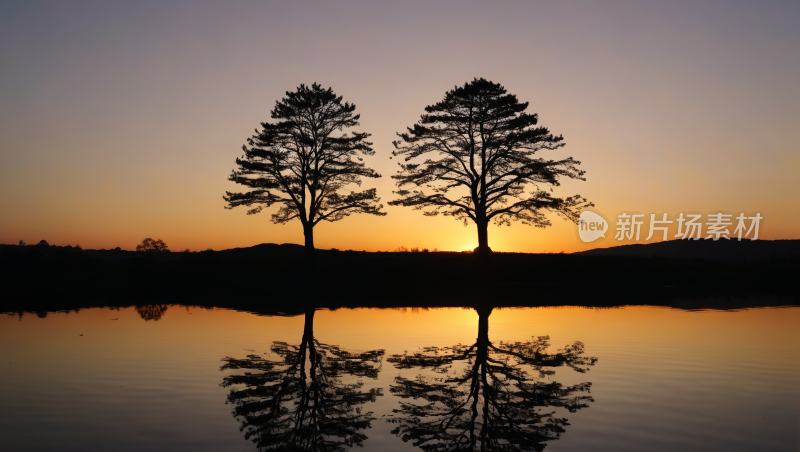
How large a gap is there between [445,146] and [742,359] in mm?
29463

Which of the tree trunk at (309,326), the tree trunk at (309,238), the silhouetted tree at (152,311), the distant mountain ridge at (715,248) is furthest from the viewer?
the distant mountain ridge at (715,248)

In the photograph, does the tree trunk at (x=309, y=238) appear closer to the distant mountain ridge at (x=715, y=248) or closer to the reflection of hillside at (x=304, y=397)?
the reflection of hillside at (x=304, y=397)

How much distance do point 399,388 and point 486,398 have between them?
4.45 feet

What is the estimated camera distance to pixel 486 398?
25.2 ft

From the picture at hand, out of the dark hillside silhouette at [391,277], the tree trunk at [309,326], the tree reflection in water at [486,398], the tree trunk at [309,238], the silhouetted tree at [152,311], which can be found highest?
the tree trunk at [309,238]

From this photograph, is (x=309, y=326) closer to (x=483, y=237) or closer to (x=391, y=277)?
(x=391, y=277)

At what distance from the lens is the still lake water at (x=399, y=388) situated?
608cm

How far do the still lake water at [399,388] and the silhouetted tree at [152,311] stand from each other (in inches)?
98.0

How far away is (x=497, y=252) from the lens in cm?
4119

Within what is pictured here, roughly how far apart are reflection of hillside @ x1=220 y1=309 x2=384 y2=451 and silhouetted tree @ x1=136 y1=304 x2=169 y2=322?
8.06 meters

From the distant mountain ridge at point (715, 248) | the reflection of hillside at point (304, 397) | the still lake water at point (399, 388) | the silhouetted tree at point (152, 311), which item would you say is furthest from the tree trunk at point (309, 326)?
the distant mountain ridge at point (715, 248)

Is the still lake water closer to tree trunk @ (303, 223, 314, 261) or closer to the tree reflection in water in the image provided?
the tree reflection in water

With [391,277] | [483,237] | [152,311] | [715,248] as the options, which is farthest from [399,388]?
[715,248]

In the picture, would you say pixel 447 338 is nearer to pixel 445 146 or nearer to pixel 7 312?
pixel 7 312
